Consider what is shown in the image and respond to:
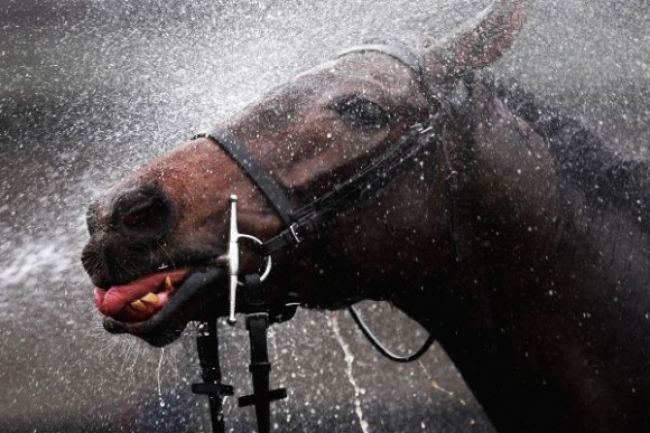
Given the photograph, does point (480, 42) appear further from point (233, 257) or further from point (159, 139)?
point (159, 139)

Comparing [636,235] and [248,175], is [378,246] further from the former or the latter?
[636,235]

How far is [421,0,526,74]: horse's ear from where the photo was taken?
195 centimetres

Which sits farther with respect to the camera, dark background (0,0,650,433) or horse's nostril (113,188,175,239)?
dark background (0,0,650,433)

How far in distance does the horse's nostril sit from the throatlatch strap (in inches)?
8.9

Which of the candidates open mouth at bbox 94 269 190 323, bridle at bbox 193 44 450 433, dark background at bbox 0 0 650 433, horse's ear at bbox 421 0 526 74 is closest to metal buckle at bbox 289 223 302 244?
bridle at bbox 193 44 450 433

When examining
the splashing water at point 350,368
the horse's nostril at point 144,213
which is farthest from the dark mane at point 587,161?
the splashing water at point 350,368

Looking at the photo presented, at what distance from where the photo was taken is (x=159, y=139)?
12.2 ft

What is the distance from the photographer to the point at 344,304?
2016 millimetres

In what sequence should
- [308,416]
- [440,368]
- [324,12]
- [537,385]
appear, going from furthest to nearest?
[440,368]
[308,416]
[324,12]
[537,385]

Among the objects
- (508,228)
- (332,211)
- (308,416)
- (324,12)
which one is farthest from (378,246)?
(308,416)

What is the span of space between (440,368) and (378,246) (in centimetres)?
293

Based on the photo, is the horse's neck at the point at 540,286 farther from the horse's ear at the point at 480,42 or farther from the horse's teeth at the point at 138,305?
the horse's teeth at the point at 138,305

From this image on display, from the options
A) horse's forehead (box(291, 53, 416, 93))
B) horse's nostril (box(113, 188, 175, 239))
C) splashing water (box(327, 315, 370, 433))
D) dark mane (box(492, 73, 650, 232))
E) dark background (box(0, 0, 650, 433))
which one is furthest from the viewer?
splashing water (box(327, 315, 370, 433))

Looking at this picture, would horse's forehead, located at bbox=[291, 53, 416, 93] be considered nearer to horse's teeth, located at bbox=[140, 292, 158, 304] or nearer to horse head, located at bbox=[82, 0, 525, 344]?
horse head, located at bbox=[82, 0, 525, 344]
